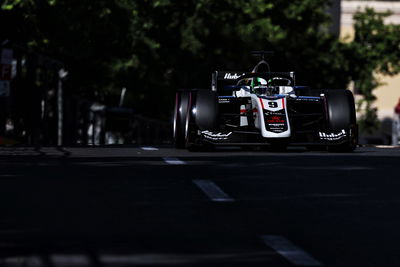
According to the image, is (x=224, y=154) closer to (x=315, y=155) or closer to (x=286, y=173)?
(x=315, y=155)

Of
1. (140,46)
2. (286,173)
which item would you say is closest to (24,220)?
(286,173)

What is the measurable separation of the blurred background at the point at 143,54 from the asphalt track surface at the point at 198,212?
70.3 ft

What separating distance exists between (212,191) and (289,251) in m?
4.12

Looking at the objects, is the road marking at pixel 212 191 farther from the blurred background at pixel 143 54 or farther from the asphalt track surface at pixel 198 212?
the blurred background at pixel 143 54

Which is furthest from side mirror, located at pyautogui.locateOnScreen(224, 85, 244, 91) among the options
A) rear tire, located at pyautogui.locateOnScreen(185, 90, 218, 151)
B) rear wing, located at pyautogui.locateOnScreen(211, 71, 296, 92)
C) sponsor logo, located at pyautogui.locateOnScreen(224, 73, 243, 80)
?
rear tire, located at pyautogui.locateOnScreen(185, 90, 218, 151)

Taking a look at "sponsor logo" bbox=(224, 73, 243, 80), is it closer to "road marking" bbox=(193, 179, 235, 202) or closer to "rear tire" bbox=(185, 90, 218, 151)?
"rear tire" bbox=(185, 90, 218, 151)

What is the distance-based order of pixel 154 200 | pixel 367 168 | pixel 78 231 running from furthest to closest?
pixel 367 168 → pixel 154 200 → pixel 78 231

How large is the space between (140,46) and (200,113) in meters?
26.4

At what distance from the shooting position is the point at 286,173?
15.6 metres

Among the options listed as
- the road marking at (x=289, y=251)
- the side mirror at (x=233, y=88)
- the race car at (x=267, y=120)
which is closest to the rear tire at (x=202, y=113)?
the race car at (x=267, y=120)

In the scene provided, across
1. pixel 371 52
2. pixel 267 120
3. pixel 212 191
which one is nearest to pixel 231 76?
pixel 267 120

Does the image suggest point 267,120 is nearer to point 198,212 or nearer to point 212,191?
point 212,191

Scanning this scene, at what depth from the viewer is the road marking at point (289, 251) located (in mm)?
8562

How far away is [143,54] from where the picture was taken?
1866 inches
